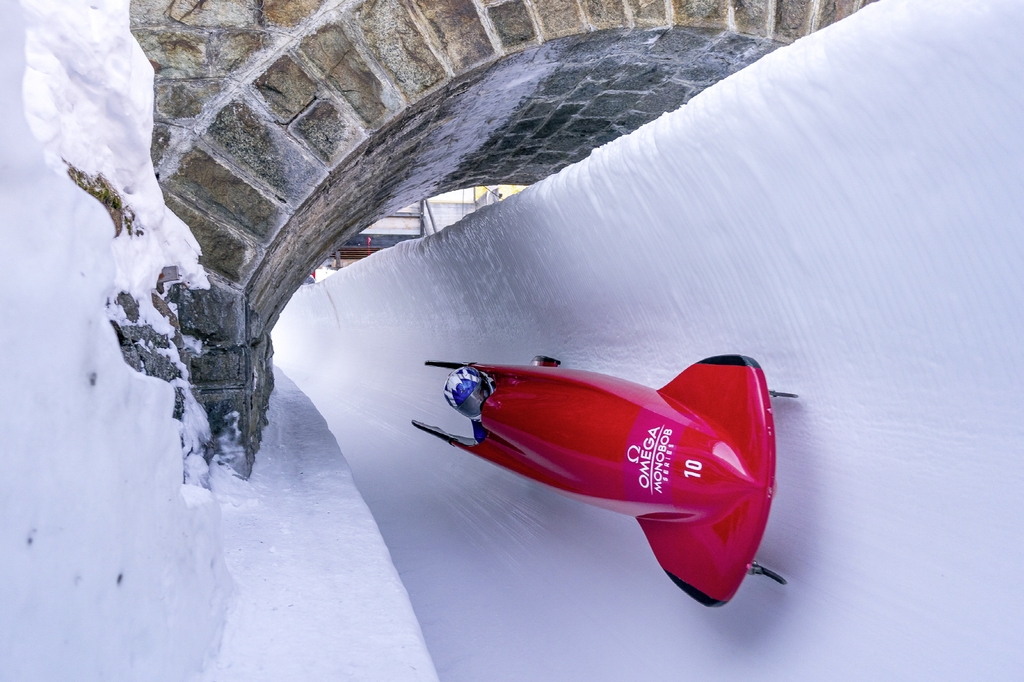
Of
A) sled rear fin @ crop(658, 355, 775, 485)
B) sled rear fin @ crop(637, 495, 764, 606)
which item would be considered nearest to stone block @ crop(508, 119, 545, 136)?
sled rear fin @ crop(658, 355, 775, 485)

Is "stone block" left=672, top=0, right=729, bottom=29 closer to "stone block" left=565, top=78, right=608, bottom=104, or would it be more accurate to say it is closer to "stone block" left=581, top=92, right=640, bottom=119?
"stone block" left=565, top=78, right=608, bottom=104

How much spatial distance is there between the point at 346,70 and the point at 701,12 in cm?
149

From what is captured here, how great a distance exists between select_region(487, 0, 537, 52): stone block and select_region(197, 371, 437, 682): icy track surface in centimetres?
172

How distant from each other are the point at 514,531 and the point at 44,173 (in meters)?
2.15

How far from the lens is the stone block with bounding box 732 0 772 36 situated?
2848 millimetres

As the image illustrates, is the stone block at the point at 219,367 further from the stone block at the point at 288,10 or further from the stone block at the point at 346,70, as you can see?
the stone block at the point at 288,10

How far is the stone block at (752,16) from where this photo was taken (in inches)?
112

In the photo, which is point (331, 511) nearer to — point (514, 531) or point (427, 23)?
point (514, 531)

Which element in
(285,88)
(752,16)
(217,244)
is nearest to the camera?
(285,88)

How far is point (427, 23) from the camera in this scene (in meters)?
2.34

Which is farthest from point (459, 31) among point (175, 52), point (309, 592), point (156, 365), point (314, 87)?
point (309, 592)

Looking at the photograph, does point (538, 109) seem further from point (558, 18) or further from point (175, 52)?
point (175, 52)

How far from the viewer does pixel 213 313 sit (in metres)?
2.42

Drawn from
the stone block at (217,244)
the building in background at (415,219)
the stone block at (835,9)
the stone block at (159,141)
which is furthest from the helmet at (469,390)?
the building in background at (415,219)
